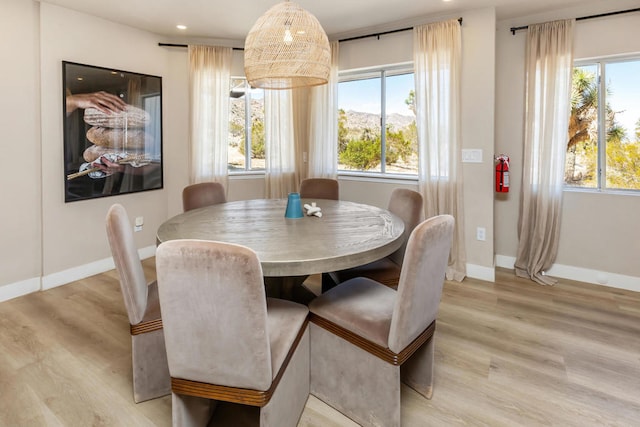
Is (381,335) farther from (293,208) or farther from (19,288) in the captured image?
(19,288)

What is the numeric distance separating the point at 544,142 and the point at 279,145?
2815mm

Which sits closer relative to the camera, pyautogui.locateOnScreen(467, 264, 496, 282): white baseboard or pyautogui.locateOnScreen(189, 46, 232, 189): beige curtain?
pyautogui.locateOnScreen(467, 264, 496, 282): white baseboard

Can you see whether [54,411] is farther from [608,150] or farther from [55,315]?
[608,150]

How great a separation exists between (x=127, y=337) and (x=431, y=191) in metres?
2.90

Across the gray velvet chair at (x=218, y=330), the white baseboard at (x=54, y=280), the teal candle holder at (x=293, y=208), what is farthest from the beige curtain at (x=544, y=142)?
the white baseboard at (x=54, y=280)

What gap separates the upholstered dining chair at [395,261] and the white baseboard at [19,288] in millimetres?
2597

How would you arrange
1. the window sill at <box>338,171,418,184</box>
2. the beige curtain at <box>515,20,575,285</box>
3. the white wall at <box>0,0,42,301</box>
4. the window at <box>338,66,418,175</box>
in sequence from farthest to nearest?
the window at <box>338,66,418,175</box>, the window sill at <box>338,171,418,184</box>, the beige curtain at <box>515,20,575,285</box>, the white wall at <box>0,0,42,301</box>

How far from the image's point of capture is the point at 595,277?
340 centimetres

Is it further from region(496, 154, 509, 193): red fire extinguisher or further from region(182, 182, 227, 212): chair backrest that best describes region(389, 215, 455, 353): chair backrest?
→ region(496, 154, 509, 193): red fire extinguisher

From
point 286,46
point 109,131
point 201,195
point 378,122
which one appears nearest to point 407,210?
point 286,46

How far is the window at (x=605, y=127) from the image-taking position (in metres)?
3.22

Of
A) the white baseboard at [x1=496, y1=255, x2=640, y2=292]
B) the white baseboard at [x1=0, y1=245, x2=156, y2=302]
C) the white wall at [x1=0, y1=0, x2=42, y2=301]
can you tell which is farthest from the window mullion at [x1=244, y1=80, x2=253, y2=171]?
the white baseboard at [x1=496, y1=255, x2=640, y2=292]

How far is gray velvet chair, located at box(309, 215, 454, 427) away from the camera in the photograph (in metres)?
1.52

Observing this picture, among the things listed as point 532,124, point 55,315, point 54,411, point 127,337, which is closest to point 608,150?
point 532,124
